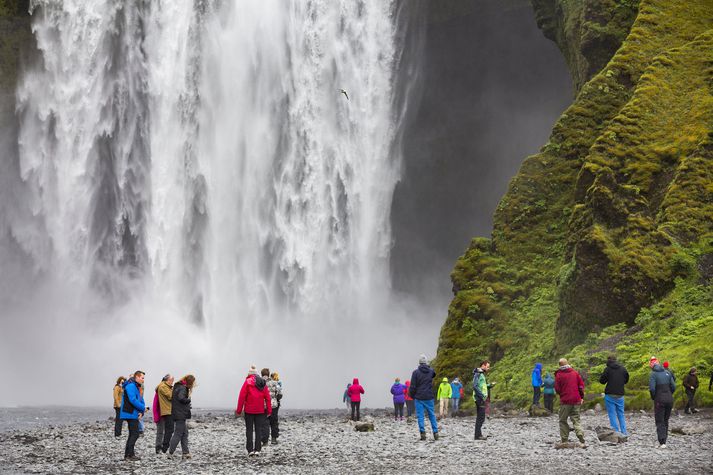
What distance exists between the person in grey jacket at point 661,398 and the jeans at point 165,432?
8370 mm

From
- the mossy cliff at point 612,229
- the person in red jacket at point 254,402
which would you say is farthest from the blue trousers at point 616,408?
the person in red jacket at point 254,402

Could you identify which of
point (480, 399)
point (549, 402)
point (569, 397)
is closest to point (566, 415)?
point (569, 397)

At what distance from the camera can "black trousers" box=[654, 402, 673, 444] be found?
1424 cm

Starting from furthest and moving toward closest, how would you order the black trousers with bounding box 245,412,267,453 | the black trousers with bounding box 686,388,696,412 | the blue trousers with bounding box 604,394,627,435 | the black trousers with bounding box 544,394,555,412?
the black trousers with bounding box 544,394,555,412 → the black trousers with bounding box 686,388,696,412 → the blue trousers with bounding box 604,394,627,435 → the black trousers with bounding box 245,412,267,453

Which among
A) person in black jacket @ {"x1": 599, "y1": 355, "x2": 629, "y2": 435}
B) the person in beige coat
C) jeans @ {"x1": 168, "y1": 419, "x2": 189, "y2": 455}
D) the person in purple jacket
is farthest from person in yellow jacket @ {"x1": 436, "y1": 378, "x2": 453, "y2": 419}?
jeans @ {"x1": 168, "y1": 419, "x2": 189, "y2": 455}

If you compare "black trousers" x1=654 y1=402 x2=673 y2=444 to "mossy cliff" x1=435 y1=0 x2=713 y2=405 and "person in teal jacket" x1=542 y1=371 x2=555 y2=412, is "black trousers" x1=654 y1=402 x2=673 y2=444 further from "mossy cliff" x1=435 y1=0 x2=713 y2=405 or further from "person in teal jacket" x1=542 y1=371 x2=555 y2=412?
"person in teal jacket" x1=542 y1=371 x2=555 y2=412

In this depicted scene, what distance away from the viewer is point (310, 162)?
51.6 meters

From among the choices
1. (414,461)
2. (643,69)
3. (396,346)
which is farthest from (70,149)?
(414,461)

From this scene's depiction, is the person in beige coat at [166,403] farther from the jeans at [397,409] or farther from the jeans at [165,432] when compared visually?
the jeans at [397,409]

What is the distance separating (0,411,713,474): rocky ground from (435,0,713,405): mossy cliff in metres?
4.19

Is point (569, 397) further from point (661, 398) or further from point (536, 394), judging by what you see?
point (536, 394)

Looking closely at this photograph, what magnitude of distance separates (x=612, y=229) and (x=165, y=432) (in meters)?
15.5

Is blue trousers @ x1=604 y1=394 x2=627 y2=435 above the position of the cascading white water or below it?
below

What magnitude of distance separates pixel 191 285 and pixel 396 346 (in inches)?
486
